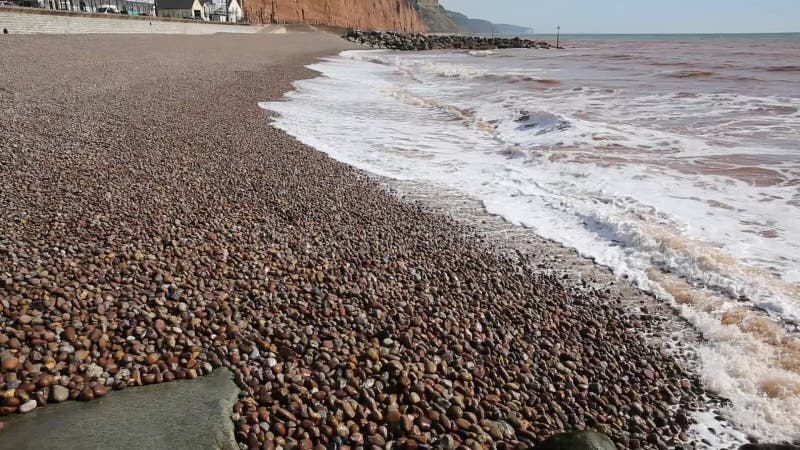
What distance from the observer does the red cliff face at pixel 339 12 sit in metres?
85.9

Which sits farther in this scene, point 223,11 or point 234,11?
point 234,11

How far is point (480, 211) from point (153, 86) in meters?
9.80

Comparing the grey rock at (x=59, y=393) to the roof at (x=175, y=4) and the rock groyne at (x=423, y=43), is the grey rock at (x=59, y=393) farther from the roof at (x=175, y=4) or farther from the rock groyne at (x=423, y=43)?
the roof at (x=175, y=4)

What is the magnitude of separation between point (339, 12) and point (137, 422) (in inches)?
4360

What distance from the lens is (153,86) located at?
1245 centimetres

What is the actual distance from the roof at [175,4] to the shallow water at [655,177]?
55900 mm

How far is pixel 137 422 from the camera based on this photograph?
251 centimetres

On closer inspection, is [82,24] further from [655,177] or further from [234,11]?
[234,11]

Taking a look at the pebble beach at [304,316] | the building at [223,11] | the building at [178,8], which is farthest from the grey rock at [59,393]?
the building at [223,11]

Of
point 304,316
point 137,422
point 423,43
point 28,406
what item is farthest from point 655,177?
point 423,43

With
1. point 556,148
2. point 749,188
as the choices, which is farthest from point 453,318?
point 556,148

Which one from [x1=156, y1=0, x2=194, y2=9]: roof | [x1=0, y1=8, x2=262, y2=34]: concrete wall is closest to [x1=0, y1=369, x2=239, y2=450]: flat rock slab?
[x1=0, y1=8, x2=262, y2=34]: concrete wall

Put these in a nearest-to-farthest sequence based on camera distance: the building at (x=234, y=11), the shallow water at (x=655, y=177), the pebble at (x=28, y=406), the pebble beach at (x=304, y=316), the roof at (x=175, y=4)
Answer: the pebble at (x=28, y=406), the pebble beach at (x=304, y=316), the shallow water at (x=655, y=177), the roof at (x=175, y=4), the building at (x=234, y=11)

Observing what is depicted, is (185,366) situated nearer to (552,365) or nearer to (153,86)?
(552,365)
